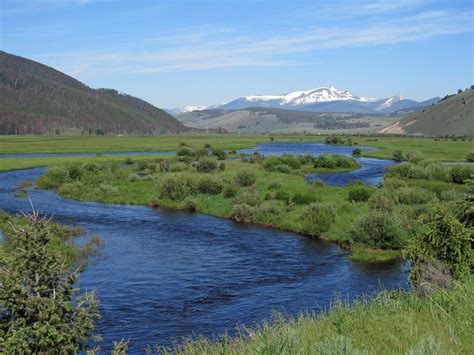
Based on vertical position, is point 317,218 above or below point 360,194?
below

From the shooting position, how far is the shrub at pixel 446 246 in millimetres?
21984

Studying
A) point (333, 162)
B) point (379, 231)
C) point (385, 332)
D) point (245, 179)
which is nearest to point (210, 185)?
point (245, 179)

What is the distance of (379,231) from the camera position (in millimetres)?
36625

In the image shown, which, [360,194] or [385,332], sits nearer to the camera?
[385,332]

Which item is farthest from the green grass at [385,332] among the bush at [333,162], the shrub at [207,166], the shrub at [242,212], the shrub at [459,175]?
the bush at [333,162]

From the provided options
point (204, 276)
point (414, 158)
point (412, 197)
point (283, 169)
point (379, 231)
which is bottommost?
point (204, 276)

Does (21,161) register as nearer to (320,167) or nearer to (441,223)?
(320,167)

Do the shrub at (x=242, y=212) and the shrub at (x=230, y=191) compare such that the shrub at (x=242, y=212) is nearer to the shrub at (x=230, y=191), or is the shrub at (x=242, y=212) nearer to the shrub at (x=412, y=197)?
the shrub at (x=230, y=191)

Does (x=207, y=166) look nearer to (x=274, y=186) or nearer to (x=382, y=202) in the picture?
(x=274, y=186)

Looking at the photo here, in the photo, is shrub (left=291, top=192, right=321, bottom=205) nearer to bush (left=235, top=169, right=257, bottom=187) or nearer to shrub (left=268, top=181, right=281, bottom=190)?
shrub (left=268, top=181, right=281, bottom=190)

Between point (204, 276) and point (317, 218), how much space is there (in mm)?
15207

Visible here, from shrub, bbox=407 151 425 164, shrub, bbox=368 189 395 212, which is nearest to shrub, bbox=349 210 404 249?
shrub, bbox=368 189 395 212

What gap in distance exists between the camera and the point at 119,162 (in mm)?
99812

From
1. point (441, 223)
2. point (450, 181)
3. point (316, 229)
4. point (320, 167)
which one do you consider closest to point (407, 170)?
point (450, 181)
